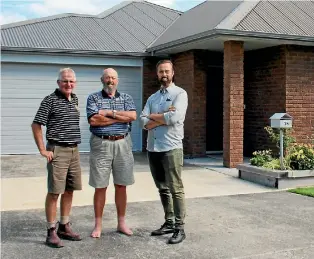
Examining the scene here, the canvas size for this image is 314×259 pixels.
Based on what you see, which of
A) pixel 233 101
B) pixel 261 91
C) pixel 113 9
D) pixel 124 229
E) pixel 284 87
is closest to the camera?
pixel 124 229

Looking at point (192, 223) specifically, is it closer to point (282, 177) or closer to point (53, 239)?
point (53, 239)

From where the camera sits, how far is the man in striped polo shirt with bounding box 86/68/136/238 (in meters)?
5.11

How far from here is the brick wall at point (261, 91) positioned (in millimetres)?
11398

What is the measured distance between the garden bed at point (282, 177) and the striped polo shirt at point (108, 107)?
400 cm

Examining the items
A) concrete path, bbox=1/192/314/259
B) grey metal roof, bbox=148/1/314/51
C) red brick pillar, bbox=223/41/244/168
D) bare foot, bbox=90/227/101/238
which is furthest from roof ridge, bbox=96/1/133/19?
bare foot, bbox=90/227/101/238

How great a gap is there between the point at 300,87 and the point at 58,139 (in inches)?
308

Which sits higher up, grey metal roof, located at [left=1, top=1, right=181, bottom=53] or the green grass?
grey metal roof, located at [left=1, top=1, right=181, bottom=53]

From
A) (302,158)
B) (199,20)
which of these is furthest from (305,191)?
(199,20)

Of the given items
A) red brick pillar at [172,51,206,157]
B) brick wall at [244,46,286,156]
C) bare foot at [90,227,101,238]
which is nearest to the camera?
bare foot at [90,227,101,238]

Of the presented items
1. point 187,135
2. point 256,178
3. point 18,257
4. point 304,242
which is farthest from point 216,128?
point 18,257

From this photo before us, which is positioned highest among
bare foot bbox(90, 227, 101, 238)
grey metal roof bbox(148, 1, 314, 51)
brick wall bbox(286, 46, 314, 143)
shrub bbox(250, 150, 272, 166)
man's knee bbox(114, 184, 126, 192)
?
grey metal roof bbox(148, 1, 314, 51)

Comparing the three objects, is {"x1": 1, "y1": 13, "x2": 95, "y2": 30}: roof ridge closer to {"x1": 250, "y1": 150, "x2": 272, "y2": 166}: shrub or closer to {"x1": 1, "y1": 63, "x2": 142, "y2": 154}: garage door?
{"x1": 1, "y1": 63, "x2": 142, "y2": 154}: garage door

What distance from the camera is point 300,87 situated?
1125cm

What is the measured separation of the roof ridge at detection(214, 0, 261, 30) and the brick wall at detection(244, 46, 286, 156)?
1.20 meters
